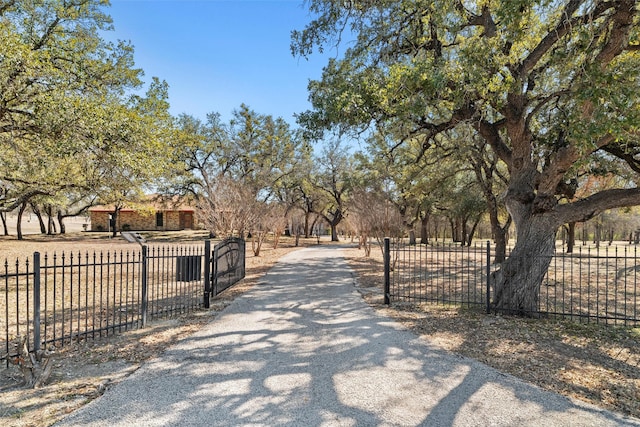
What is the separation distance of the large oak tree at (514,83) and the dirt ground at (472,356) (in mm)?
1282

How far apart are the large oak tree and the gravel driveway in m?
3.64

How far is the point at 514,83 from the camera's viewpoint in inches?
260

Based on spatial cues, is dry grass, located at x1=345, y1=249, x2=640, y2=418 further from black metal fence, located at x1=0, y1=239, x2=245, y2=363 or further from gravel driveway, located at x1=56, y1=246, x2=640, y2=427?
black metal fence, located at x1=0, y1=239, x2=245, y2=363

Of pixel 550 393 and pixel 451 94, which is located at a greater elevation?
pixel 451 94

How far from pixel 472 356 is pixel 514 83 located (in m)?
4.90

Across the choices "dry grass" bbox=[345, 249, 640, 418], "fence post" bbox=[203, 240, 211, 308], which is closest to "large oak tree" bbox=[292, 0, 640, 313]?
"dry grass" bbox=[345, 249, 640, 418]

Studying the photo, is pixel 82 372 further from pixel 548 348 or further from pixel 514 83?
pixel 514 83

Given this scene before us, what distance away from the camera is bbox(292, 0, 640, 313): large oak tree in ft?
18.2

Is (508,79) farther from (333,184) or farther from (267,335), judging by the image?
(333,184)

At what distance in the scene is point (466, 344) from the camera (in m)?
5.49

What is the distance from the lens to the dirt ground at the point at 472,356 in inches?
143

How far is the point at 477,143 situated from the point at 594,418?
11184 millimetres

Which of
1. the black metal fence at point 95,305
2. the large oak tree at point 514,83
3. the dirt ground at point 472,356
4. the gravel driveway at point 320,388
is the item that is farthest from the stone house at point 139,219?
the gravel driveway at point 320,388

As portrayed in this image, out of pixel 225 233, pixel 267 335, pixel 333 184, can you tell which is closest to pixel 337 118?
pixel 267 335
